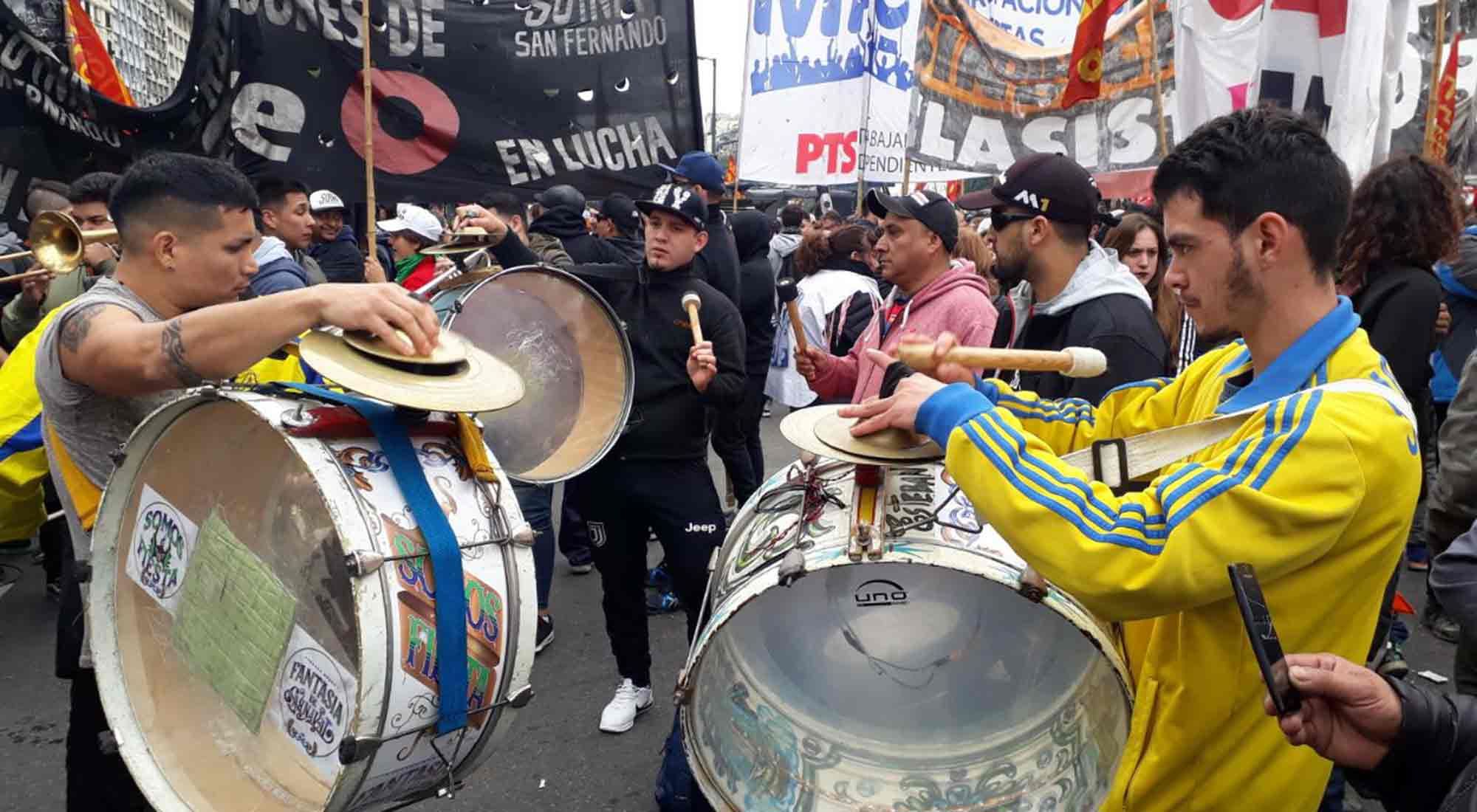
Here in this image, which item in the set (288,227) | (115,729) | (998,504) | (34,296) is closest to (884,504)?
→ (998,504)

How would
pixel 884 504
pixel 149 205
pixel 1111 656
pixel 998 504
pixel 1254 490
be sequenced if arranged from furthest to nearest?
pixel 149 205 → pixel 884 504 → pixel 1111 656 → pixel 998 504 → pixel 1254 490

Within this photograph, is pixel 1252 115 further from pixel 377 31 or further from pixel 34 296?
pixel 34 296

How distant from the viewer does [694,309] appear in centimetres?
378

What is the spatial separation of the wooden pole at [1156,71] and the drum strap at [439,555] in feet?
16.5

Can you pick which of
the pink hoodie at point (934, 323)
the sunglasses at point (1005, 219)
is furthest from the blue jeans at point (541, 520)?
the sunglasses at point (1005, 219)

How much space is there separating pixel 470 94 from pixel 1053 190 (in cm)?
324

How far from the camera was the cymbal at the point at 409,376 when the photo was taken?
181 cm

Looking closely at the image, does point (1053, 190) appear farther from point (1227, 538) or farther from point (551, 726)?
point (551, 726)

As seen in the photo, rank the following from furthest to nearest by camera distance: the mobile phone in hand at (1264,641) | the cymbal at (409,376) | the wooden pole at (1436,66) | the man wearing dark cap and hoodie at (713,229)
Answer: the man wearing dark cap and hoodie at (713,229), the wooden pole at (1436,66), the cymbal at (409,376), the mobile phone in hand at (1264,641)

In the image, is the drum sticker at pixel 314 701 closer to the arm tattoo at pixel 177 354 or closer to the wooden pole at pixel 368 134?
the arm tattoo at pixel 177 354

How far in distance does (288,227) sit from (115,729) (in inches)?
129

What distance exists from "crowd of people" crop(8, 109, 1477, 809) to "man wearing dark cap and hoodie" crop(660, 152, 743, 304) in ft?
4.81

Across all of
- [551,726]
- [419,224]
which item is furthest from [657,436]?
[419,224]

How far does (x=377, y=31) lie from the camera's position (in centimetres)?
502
